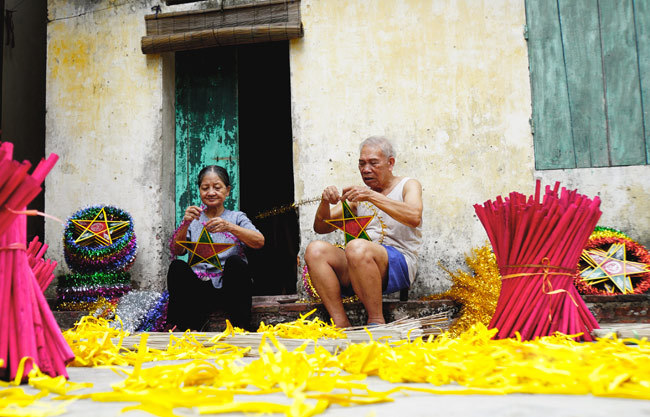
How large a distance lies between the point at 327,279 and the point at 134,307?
4.56 ft

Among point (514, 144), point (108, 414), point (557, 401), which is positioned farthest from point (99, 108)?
point (557, 401)

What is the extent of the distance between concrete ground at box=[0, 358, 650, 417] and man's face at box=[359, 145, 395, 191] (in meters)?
2.32

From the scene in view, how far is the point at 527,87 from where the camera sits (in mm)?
4035

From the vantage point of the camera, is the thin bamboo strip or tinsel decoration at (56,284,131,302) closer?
the thin bamboo strip

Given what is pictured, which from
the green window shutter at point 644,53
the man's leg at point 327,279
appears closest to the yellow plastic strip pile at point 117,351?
the man's leg at point 327,279

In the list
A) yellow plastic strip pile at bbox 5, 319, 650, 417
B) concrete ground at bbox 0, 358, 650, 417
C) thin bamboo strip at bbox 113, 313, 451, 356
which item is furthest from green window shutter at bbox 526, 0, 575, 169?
concrete ground at bbox 0, 358, 650, 417

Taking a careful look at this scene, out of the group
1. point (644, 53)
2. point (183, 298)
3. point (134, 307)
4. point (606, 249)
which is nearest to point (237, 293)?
point (183, 298)

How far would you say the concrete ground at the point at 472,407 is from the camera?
3.33ft

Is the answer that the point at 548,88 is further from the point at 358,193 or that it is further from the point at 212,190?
the point at 212,190

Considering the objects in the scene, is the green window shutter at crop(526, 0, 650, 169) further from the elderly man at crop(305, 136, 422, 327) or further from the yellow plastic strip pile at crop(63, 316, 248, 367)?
Answer: the yellow plastic strip pile at crop(63, 316, 248, 367)

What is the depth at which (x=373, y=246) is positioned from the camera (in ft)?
9.92

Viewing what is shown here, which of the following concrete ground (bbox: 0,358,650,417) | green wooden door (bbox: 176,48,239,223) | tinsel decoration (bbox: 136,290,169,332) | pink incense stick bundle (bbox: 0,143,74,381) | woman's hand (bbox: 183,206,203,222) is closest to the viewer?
concrete ground (bbox: 0,358,650,417)

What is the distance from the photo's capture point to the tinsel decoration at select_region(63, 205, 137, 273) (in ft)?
12.7

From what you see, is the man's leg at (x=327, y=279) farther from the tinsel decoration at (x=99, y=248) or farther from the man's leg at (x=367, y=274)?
the tinsel decoration at (x=99, y=248)
